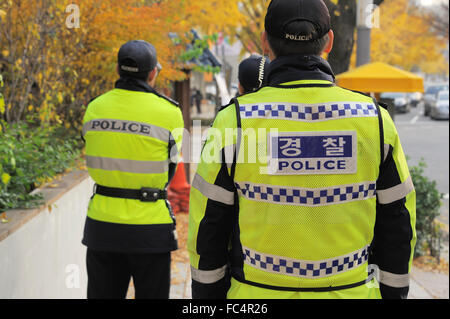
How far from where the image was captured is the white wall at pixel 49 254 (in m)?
3.14

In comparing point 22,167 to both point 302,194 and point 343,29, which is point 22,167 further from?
point 343,29

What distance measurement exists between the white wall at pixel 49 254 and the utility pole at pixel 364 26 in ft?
13.6

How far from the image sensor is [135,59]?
343 centimetres

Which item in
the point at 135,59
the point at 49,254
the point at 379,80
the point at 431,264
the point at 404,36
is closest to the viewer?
the point at 135,59

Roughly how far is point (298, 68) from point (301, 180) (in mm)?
411

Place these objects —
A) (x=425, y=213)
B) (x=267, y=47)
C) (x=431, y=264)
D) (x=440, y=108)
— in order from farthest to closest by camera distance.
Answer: (x=440, y=108)
(x=425, y=213)
(x=431, y=264)
(x=267, y=47)

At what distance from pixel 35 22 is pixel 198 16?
15.2 feet

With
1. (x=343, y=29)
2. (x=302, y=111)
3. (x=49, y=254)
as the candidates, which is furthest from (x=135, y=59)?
(x=343, y=29)

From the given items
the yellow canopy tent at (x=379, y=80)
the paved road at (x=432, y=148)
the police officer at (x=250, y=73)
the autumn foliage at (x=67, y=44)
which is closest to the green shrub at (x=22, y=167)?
the autumn foliage at (x=67, y=44)

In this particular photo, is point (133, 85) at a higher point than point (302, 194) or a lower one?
higher

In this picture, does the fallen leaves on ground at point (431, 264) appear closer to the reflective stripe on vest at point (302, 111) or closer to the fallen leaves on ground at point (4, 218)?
the fallen leaves on ground at point (4, 218)

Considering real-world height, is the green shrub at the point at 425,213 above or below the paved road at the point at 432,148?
above

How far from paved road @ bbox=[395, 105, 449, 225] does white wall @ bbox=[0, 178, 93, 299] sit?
725 cm
